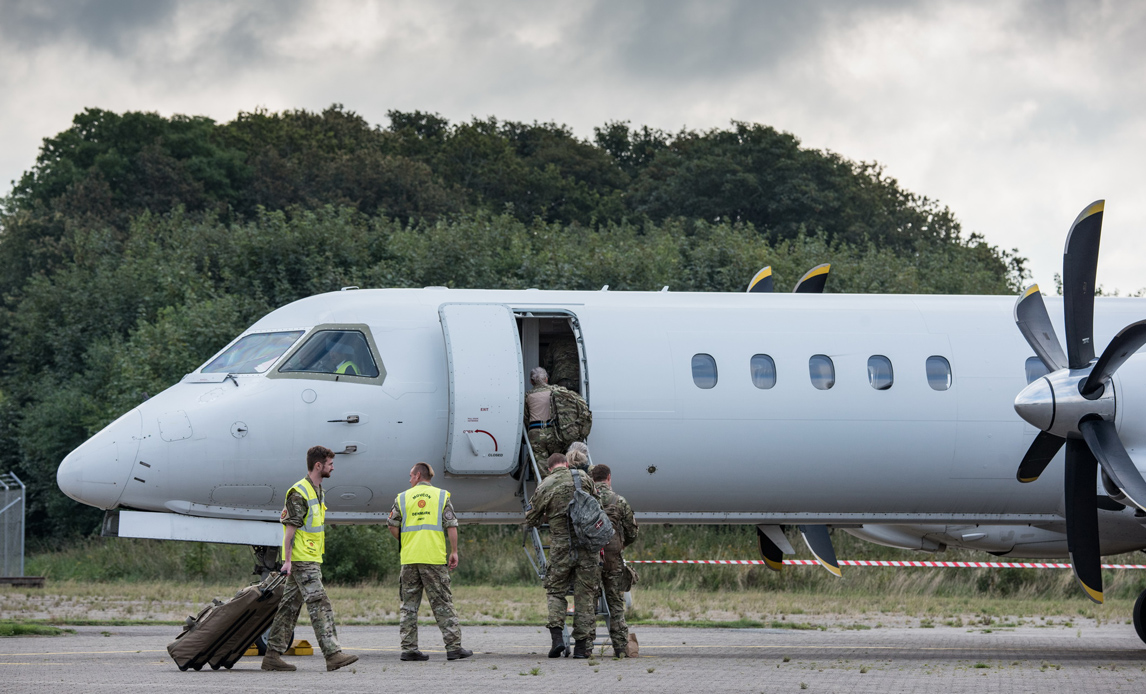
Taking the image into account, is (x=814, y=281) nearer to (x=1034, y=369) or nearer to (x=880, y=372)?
(x=880, y=372)

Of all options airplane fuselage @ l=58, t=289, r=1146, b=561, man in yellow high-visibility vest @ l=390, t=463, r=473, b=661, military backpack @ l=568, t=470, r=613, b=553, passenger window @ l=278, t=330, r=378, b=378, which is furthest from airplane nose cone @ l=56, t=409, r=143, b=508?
military backpack @ l=568, t=470, r=613, b=553

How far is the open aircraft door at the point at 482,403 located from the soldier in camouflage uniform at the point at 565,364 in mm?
1281

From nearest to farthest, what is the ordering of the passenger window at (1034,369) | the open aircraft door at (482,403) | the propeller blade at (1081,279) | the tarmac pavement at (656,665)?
the tarmac pavement at (656,665)
the propeller blade at (1081,279)
the open aircraft door at (482,403)
the passenger window at (1034,369)

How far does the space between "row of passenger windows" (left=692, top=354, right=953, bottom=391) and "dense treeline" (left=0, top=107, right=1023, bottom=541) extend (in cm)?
1898

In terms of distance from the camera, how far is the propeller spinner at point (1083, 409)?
39.9ft

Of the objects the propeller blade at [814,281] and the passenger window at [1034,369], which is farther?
the propeller blade at [814,281]

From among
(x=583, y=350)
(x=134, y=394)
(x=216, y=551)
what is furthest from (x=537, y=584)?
(x=583, y=350)

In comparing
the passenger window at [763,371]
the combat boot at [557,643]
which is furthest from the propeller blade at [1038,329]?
the combat boot at [557,643]

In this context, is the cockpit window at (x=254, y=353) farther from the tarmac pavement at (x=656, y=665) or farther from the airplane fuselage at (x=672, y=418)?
the tarmac pavement at (x=656, y=665)

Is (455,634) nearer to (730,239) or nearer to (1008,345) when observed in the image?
(1008,345)

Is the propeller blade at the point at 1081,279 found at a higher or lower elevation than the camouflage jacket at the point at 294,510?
higher

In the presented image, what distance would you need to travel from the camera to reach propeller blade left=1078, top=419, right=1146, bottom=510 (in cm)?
1196

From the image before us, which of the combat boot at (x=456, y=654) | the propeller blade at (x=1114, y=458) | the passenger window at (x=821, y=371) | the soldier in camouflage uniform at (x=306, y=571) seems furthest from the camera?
the passenger window at (x=821, y=371)

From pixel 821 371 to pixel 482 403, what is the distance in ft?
13.6
